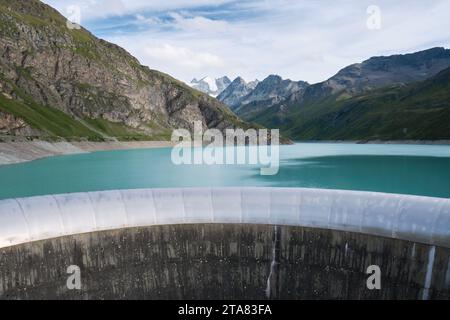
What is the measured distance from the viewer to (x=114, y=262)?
17406 millimetres

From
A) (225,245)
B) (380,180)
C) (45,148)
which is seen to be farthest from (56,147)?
(225,245)

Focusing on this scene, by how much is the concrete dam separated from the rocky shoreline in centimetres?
6978

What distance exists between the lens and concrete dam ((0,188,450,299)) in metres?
15.5

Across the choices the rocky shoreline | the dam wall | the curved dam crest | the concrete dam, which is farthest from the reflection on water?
the rocky shoreline

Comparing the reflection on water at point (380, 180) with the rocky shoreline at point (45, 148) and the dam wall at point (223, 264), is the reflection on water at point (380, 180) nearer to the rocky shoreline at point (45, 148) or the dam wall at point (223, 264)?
the dam wall at point (223, 264)

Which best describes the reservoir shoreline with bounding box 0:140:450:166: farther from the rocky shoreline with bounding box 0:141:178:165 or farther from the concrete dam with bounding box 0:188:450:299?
the concrete dam with bounding box 0:188:450:299

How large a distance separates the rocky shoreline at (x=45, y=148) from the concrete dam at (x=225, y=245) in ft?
229

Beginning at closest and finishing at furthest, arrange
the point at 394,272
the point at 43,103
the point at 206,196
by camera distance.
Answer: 1. the point at 394,272
2. the point at 206,196
3. the point at 43,103

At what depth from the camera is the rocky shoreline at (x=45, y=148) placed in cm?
8556

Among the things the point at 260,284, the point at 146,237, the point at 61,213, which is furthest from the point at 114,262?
the point at 260,284

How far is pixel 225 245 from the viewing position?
61.5 feet
